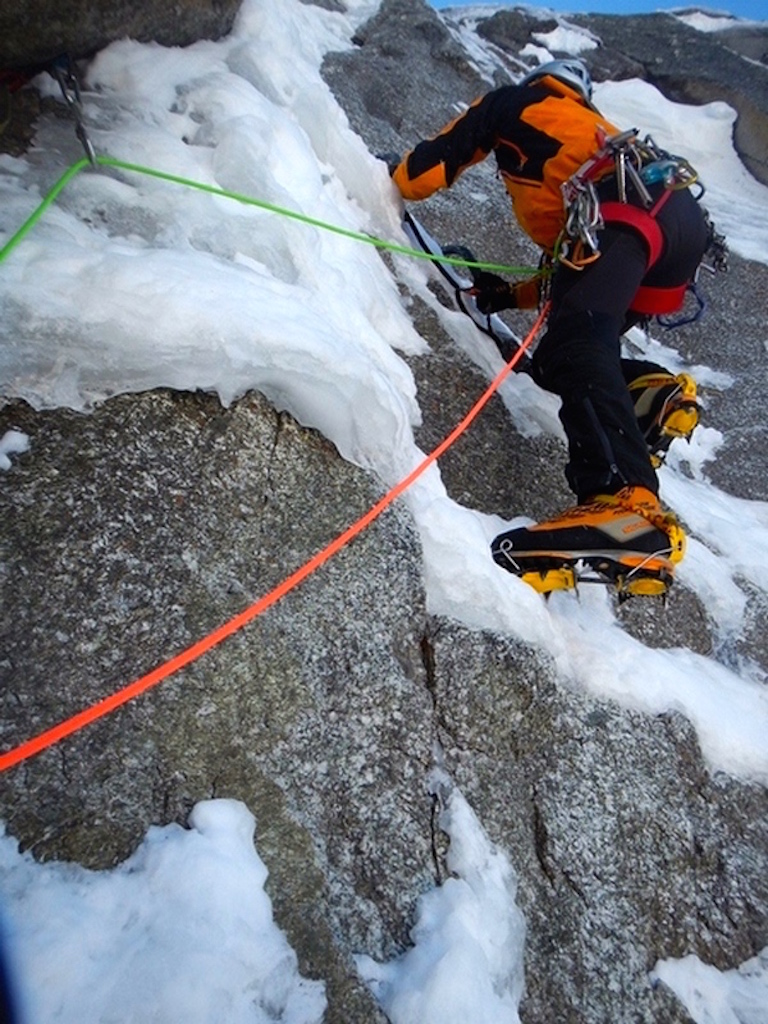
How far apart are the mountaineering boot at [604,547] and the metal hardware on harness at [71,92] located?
172cm

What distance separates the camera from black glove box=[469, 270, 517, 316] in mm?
3420

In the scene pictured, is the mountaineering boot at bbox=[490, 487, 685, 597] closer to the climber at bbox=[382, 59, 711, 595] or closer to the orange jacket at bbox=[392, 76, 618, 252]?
the climber at bbox=[382, 59, 711, 595]

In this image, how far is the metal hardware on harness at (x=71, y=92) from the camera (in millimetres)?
2074

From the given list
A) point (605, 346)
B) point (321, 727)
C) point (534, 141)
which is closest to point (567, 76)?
point (534, 141)

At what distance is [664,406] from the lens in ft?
9.52

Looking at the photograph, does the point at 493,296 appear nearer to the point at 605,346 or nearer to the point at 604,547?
the point at 605,346

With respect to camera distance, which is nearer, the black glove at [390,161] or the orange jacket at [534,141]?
the orange jacket at [534,141]

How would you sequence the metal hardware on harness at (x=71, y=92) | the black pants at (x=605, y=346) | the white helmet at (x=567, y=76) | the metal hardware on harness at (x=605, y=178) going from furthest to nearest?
the white helmet at (x=567, y=76)
the metal hardware on harness at (x=605, y=178)
the black pants at (x=605, y=346)
the metal hardware on harness at (x=71, y=92)

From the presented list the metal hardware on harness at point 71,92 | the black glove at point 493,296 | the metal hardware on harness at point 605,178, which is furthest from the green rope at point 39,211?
the black glove at point 493,296

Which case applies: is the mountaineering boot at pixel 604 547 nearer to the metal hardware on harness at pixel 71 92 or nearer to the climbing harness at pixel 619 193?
the climbing harness at pixel 619 193

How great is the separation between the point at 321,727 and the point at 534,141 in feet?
8.20

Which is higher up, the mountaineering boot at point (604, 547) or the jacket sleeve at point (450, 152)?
the jacket sleeve at point (450, 152)

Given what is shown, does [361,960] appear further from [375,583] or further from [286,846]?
[375,583]

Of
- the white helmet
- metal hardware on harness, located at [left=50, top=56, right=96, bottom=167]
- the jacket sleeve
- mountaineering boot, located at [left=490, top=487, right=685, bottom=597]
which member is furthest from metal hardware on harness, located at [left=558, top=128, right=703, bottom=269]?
metal hardware on harness, located at [left=50, top=56, right=96, bottom=167]
